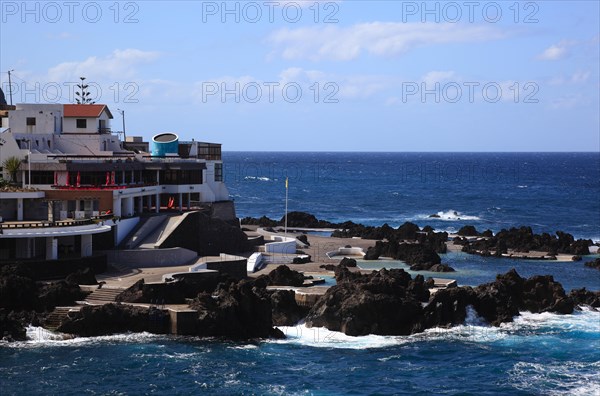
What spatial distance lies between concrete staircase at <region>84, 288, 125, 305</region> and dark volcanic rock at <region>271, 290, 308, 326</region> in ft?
27.1

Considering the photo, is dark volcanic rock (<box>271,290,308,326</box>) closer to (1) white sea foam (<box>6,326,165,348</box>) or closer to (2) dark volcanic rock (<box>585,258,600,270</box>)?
(1) white sea foam (<box>6,326,165,348</box>)

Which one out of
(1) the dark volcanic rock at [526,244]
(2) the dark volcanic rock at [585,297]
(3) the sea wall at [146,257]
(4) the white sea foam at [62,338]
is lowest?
(4) the white sea foam at [62,338]

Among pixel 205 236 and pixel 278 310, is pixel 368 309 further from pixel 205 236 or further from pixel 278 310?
pixel 205 236

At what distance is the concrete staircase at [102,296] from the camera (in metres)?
54.4

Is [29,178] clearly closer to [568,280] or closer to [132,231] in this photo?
[132,231]

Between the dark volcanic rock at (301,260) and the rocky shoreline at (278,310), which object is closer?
the rocky shoreline at (278,310)

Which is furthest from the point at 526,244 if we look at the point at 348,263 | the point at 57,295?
the point at 57,295

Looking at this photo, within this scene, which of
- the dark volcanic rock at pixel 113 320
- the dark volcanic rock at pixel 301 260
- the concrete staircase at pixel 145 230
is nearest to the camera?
the dark volcanic rock at pixel 113 320

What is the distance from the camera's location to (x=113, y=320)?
52156 mm

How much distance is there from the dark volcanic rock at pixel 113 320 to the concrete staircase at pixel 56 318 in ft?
1.45

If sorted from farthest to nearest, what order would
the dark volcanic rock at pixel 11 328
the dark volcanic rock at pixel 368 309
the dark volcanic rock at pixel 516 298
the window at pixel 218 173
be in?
the window at pixel 218 173 → the dark volcanic rock at pixel 516 298 → the dark volcanic rock at pixel 368 309 → the dark volcanic rock at pixel 11 328

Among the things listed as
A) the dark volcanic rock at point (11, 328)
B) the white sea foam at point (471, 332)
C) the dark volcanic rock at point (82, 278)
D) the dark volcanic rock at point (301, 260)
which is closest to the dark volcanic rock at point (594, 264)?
the white sea foam at point (471, 332)

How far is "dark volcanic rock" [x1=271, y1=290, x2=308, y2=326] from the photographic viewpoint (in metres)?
56.5

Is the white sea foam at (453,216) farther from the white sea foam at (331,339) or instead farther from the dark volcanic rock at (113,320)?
the dark volcanic rock at (113,320)
